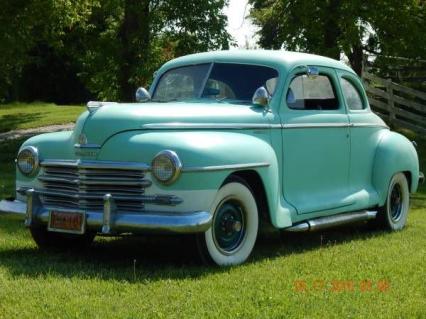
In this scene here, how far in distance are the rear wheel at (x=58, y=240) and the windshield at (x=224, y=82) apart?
1638 mm

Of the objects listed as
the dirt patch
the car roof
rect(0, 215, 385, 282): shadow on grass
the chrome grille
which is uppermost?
the car roof

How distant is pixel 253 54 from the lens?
731cm

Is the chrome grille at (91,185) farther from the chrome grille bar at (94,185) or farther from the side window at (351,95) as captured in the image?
the side window at (351,95)

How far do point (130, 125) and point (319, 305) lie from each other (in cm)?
214

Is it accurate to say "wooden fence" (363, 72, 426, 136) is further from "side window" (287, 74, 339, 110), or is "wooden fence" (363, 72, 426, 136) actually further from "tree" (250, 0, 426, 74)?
"side window" (287, 74, 339, 110)

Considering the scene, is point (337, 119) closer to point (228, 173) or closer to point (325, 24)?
point (228, 173)

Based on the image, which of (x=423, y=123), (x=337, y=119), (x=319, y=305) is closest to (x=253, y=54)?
(x=337, y=119)

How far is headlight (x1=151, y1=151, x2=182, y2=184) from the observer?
5.61 m

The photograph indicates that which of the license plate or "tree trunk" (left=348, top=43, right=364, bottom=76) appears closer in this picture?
the license plate

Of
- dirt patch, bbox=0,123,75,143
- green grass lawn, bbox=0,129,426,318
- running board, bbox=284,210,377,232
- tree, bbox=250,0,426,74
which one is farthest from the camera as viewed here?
dirt patch, bbox=0,123,75,143

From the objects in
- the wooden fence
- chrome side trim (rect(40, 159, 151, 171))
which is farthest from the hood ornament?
the wooden fence

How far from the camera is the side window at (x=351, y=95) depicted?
8.11 metres

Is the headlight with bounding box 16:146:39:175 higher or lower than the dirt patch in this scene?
higher

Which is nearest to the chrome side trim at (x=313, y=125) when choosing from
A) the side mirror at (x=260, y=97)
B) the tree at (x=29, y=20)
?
the side mirror at (x=260, y=97)
